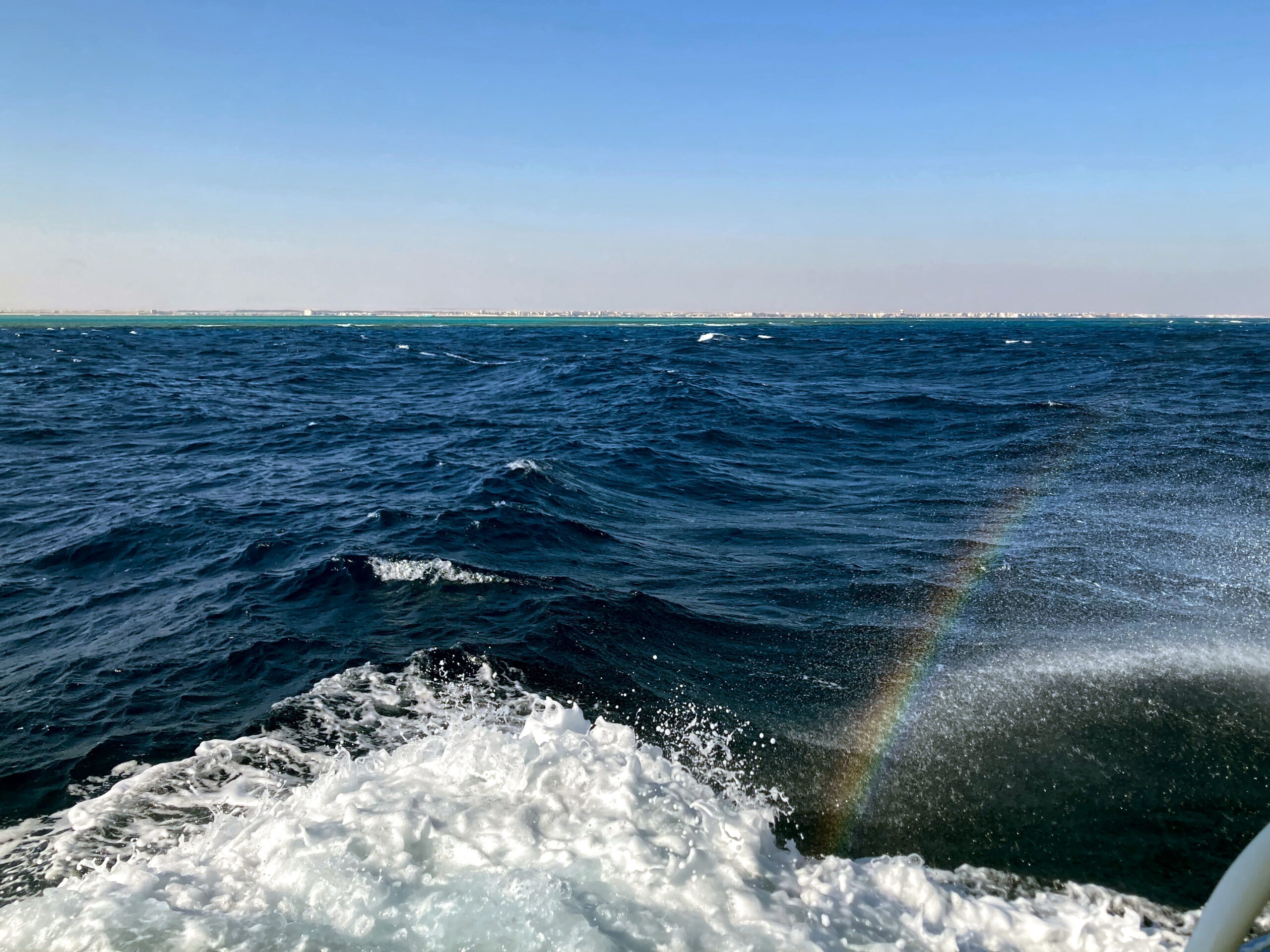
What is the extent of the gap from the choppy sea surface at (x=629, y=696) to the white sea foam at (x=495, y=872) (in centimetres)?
3

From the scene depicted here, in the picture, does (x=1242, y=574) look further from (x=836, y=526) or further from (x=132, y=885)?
(x=132, y=885)

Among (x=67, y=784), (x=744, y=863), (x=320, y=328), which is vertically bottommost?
(x=67, y=784)

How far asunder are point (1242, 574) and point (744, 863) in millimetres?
9072

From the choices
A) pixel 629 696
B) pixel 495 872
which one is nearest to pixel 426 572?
pixel 629 696

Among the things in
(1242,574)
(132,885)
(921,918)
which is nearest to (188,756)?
(132,885)

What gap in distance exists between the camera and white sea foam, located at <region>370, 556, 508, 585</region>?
32.6 ft

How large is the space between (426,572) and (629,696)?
4.41m

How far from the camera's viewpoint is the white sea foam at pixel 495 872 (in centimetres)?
380

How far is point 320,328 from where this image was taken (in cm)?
10644

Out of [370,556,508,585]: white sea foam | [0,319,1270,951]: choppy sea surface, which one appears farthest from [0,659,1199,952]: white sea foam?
[370,556,508,585]: white sea foam

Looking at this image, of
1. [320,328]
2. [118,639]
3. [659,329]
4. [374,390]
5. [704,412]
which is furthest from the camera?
[659,329]

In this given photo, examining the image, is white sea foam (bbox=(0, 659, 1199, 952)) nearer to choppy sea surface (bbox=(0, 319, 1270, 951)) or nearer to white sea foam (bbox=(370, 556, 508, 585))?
choppy sea surface (bbox=(0, 319, 1270, 951))

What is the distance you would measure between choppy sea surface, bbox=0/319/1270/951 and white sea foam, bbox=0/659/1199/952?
1.0 inches

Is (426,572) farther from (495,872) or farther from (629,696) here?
(495,872)
